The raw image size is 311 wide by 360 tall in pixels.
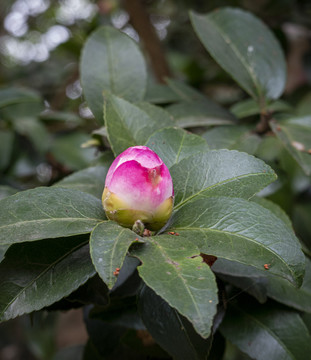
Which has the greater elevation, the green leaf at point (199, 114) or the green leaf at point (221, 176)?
the green leaf at point (221, 176)

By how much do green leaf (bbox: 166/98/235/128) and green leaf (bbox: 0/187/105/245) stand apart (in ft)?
1.05

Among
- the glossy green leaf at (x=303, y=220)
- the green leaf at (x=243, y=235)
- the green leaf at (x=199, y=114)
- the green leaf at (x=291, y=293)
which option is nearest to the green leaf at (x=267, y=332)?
the green leaf at (x=291, y=293)

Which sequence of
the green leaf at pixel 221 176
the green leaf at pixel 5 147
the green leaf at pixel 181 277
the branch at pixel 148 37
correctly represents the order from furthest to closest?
the branch at pixel 148 37 → the green leaf at pixel 5 147 → the green leaf at pixel 221 176 → the green leaf at pixel 181 277

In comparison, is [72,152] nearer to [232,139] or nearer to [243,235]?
[232,139]

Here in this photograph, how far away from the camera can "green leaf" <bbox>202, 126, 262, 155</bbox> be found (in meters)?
0.72

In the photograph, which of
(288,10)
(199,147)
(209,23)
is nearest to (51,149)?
(209,23)

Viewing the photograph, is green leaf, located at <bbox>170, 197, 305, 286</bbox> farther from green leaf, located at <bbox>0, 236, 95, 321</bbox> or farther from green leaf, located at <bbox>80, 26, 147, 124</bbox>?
green leaf, located at <bbox>80, 26, 147, 124</bbox>

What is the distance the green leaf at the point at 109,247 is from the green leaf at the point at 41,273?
62 millimetres

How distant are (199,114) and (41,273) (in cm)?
45

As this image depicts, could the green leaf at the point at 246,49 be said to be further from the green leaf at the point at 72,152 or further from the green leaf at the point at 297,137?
the green leaf at the point at 72,152

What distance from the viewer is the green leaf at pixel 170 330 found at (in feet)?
1.70

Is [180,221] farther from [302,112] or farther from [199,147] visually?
[302,112]

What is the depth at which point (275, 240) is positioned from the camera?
44cm

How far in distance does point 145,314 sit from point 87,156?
25.6 inches
